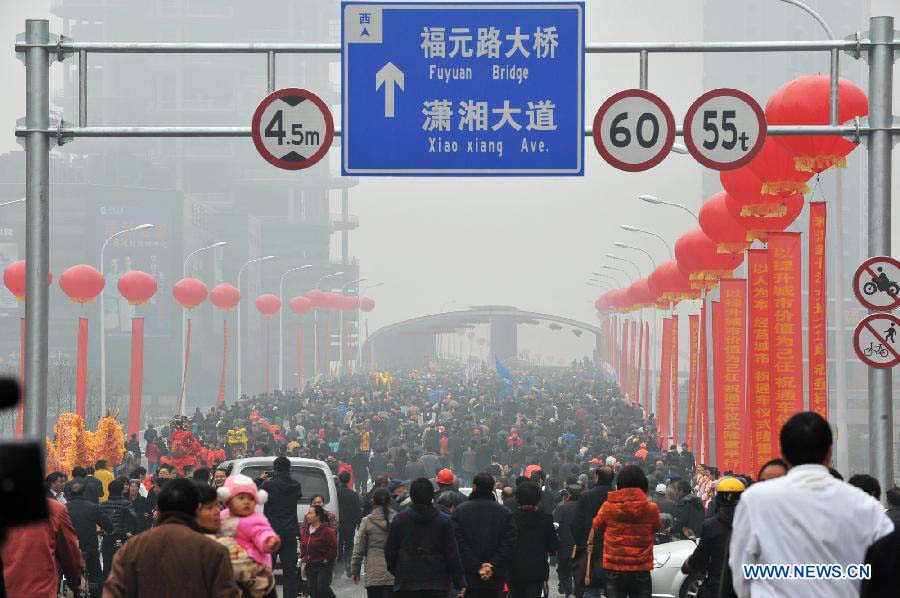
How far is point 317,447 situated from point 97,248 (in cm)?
5593

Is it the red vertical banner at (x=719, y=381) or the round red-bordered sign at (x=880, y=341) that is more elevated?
the round red-bordered sign at (x=880, y=341)

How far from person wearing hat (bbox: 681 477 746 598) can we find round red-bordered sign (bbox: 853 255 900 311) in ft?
11.5

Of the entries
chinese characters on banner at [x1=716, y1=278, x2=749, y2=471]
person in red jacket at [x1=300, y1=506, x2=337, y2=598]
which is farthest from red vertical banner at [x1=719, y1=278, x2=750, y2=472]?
person in red jacket at [x1=300, y1=506, x2=337, y2=598]

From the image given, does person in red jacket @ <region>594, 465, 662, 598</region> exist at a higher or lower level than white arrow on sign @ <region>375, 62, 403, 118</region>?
Result: lower

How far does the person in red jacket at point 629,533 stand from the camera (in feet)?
33.7

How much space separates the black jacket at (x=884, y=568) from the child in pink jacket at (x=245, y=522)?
3768 millimetres

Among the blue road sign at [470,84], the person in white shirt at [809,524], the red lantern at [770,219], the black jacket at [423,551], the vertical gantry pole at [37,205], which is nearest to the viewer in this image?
the person in white shirt at [809,524]

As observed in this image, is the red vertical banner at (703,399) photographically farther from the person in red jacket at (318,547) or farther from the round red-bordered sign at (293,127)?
the round red-bordered sign at (293,127)

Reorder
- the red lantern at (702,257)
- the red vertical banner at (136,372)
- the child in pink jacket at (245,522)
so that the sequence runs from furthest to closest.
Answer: the red vertical banner at (136,372) → the red lantern at (702,257) → the child in pink jacket at (245,522)

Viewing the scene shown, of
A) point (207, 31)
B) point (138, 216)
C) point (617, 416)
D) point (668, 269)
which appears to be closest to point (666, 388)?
point (617, 416)

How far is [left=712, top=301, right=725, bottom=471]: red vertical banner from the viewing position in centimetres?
2514

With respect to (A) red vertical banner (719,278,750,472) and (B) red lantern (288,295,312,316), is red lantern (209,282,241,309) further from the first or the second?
(A) red vertical banner (719,278,750,472)

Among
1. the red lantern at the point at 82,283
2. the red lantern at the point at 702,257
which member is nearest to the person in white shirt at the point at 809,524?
the red lantern at the point at 702,257

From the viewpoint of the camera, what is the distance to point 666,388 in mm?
39375
